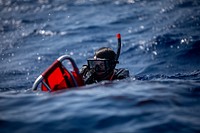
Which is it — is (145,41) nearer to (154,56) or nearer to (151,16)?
(154,56)

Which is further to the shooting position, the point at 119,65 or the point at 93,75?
the point at 119,65

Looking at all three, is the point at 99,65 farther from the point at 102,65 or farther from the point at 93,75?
the point at 93,75

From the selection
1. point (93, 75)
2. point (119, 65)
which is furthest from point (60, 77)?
point (119, 65)

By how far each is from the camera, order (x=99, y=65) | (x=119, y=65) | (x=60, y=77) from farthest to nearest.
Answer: (x=119, y=65) → (x=99, y=65) → (x=60, y=77)

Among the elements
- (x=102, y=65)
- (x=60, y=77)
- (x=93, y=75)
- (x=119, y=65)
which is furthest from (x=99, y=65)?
(x=119, y=65)

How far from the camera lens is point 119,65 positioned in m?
9.27

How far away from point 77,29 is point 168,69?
5.91 m

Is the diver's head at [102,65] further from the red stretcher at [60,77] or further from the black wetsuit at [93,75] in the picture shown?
the red stretcher at [60,77]

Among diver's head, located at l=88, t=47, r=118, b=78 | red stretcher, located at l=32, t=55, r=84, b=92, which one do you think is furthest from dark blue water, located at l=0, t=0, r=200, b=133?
diver's head, located at l=88, t=47, r=118, b=78

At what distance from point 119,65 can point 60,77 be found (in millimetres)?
4977

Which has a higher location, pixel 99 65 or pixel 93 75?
pixel 99 65

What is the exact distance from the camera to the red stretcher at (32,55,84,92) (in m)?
4.36

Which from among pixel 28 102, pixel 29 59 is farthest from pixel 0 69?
pixel 28 102

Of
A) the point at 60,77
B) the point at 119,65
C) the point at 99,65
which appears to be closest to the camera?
the point at 60,77
